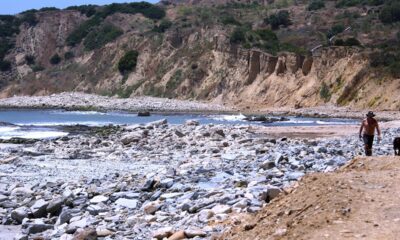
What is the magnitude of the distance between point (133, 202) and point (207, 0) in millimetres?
130841

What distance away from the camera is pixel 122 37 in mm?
97812

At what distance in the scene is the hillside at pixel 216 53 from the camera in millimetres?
61625

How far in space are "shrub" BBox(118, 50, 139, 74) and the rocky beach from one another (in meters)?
64.3

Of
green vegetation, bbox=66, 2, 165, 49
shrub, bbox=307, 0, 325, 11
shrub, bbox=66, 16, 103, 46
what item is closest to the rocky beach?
shrub, bbox=307, 0, 325, 11

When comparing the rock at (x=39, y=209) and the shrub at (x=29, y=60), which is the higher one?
the shrub at (x=29, y=60)

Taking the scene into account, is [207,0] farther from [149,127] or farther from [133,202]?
[133,202]

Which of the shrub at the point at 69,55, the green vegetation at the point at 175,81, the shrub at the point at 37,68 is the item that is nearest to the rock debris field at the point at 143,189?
the green vegetation at the point at 175,81

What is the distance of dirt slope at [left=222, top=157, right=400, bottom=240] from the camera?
25.6ft

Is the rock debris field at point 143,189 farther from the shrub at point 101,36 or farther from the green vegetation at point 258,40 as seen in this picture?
the shrub at point 101,36

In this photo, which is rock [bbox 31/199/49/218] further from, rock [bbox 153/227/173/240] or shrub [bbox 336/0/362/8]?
shrub [bbox 336/0/362/8]

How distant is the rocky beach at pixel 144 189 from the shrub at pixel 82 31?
87.8 metres

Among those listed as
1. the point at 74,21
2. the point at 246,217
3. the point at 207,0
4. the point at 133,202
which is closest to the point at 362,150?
the point at 133,202

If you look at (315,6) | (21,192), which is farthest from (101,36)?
(21,192)

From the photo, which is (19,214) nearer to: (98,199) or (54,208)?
(54,208)
